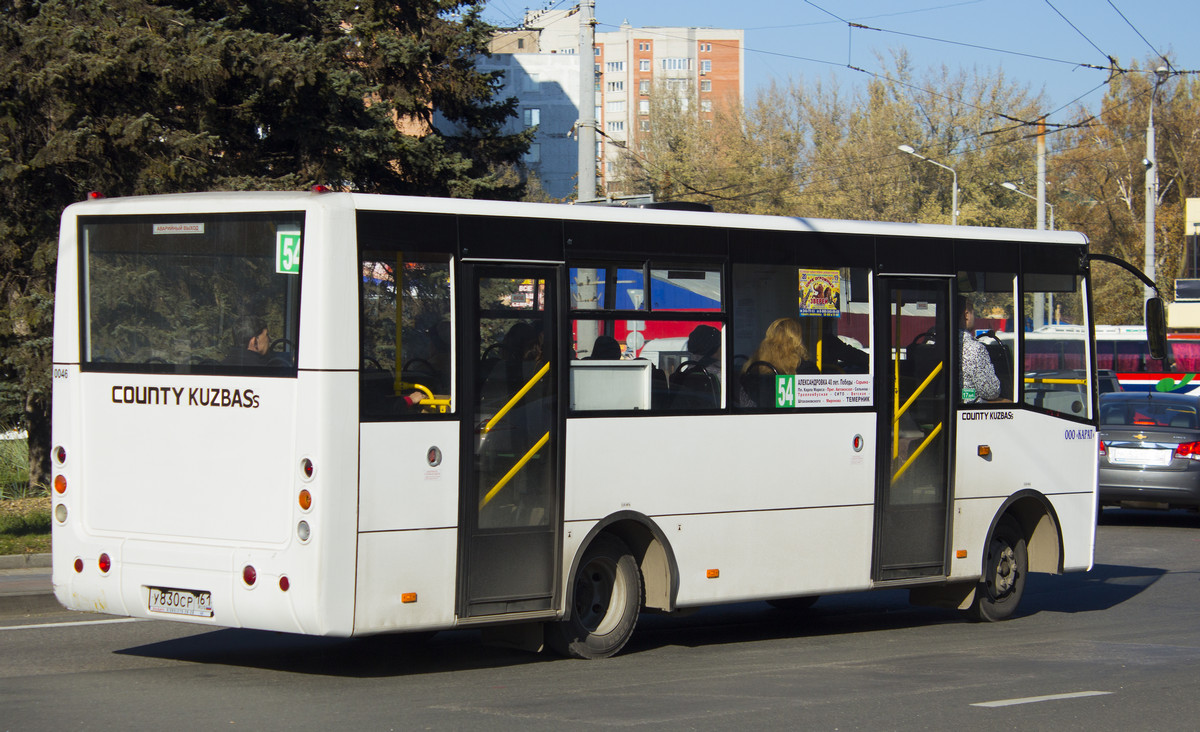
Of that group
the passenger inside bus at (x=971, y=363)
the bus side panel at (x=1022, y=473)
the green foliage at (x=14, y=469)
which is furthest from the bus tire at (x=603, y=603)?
the green foliage at (x=14, y=469)

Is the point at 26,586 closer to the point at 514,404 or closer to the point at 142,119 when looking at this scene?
the point at 514,404

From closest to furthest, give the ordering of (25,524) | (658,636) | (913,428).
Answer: (658,636) → (913,428) → (25,524)

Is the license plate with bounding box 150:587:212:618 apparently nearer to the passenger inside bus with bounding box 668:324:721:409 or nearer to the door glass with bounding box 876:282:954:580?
the passenger inside bus with bounding box 668:324:721:409

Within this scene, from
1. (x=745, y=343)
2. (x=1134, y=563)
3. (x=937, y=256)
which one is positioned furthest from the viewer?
(x=1134, y=563)

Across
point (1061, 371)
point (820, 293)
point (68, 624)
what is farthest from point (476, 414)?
point (1061, 371)

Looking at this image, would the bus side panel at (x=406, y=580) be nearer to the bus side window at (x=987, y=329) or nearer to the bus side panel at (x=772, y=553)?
the bus side panel at (x=772, y=553)

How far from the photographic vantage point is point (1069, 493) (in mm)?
11234

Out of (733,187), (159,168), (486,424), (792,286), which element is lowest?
(486,424)

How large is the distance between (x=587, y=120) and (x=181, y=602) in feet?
43.8

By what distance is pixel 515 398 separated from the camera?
812cm

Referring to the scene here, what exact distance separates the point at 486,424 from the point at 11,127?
10186 mm

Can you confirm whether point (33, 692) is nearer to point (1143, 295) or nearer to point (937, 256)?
point (937, 256)

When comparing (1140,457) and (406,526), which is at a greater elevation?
(406,526)

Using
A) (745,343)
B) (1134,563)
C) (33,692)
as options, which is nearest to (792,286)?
(745,343)
